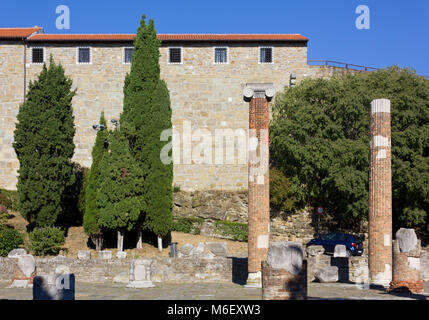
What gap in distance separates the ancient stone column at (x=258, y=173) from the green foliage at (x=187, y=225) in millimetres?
15528

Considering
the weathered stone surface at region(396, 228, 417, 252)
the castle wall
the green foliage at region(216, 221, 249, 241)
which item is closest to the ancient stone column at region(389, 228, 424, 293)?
the weathered stone surface at region(396, 228, 417, 252)

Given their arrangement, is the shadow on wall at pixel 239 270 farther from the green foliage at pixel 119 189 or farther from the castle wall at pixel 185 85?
the castle wall at pixel 185 85

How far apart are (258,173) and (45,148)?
14970 mm

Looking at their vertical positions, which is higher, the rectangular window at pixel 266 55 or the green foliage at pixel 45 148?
the rectangular window at pixel 266 55

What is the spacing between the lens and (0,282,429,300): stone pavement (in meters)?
14.4

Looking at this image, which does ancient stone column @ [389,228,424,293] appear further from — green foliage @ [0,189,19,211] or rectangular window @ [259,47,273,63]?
green foliage @ [0,189,19,211]

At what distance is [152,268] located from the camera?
733 inches

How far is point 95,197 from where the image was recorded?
28156 millimetres

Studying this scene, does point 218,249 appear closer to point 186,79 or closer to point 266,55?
point 186,79

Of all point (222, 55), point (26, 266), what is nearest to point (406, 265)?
point (26, 266)

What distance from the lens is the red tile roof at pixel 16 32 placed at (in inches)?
1409

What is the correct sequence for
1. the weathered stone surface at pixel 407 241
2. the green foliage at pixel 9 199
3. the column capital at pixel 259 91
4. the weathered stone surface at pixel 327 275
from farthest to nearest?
the green foliage at pixel 9 199 < the weathered stone surface at pixel 327 275 < the column capital at pixel 259 91 < the weathered stone surface at pixel 407 241

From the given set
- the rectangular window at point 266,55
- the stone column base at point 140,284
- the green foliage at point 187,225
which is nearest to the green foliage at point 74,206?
the green foliage at point 187,225
